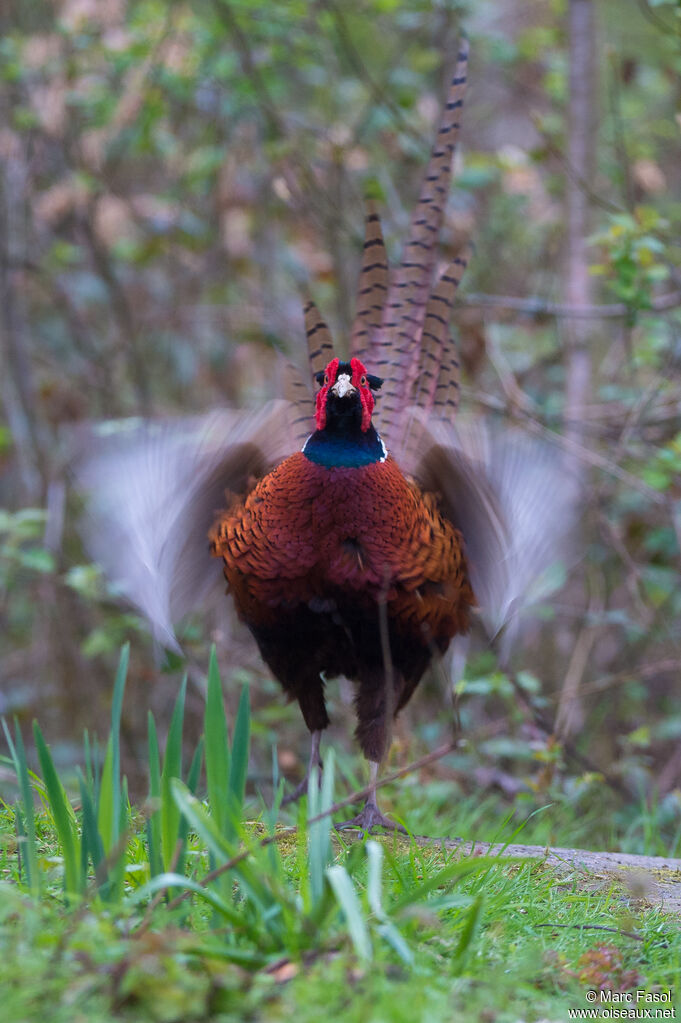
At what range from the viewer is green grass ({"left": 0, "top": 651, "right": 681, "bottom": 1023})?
1.95 meters

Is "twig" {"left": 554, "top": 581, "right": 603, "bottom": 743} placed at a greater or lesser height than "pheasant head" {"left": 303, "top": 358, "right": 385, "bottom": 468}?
lesser

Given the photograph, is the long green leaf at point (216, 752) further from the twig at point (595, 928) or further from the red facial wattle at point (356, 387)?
the red facial wattle at point (356, 387)

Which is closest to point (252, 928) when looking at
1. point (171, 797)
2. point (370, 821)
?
point (171, 797)

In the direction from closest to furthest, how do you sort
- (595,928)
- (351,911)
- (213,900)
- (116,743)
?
(351,911) → (213,900) → (116,743) → (595,928)

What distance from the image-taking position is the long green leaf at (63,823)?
2309mm

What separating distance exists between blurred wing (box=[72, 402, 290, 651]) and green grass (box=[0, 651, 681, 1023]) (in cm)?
113

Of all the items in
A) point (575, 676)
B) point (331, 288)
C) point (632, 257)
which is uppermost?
point (331, 288)

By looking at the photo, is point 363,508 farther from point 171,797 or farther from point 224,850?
point 224,850

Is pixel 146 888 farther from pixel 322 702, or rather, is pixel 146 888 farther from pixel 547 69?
pixel 547 69

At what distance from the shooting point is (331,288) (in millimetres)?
7680

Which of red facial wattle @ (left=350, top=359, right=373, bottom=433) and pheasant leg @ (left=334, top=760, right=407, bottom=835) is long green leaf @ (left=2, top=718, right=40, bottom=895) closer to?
pheasant leg @ (left=334, top=760, right=407, bottom=835)

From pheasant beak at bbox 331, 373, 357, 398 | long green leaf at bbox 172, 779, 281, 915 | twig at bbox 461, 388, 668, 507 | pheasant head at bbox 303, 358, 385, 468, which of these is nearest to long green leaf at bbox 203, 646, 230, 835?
long green leaf at bbox 172, 779, 281, 915

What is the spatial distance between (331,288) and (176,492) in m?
4.31

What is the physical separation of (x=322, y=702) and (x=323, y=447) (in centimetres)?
103
